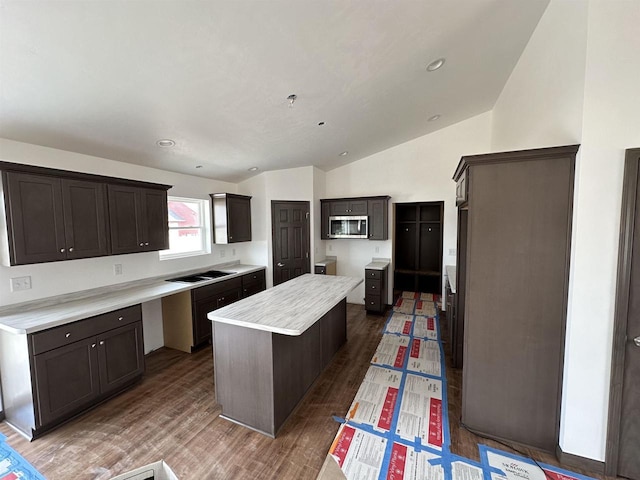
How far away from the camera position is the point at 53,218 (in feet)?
7.22

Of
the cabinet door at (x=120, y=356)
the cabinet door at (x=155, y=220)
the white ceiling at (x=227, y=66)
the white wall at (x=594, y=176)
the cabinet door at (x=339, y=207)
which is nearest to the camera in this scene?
the white ceiling at (x=227, y=66)

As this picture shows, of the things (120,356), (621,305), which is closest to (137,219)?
(120,356)

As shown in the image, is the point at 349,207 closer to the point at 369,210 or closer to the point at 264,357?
the point at 369,210

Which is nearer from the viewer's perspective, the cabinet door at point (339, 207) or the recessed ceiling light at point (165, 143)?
the recessed ceiling light at point (165, 143)

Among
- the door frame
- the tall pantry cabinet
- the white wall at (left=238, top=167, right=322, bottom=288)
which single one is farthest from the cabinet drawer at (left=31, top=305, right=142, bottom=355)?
the door frame

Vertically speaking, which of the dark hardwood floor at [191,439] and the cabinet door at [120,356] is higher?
the cabinet door at [120,356]

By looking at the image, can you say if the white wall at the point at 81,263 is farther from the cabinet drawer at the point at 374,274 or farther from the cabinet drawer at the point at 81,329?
the cabinet drawer at the point at 374,274

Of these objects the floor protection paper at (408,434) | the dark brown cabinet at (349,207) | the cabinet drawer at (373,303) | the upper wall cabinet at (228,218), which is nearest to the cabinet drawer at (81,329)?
the upper wall cabinet at (228,218)

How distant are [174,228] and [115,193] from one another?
117 centimetres

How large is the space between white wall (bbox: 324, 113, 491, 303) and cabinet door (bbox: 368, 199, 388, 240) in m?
0.22

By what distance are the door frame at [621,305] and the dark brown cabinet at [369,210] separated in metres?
3.26

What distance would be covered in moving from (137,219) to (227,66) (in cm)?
197

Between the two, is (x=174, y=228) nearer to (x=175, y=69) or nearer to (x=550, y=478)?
(x=175, y=69)

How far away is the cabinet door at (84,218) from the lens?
230cm
